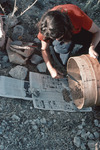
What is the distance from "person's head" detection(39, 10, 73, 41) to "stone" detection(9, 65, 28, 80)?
0.59 meters

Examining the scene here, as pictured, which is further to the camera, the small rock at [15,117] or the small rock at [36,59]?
the small rock at [36,59]

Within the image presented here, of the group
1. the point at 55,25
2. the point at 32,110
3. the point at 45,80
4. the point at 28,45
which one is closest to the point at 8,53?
the point at 28,45

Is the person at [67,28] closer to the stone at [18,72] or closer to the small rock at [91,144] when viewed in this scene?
the stone at [18,72]

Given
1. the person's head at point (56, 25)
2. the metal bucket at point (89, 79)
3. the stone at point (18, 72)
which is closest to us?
the person's head at point (56, 25)

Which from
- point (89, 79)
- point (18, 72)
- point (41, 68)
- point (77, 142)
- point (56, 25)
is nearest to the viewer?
point (56, 25)

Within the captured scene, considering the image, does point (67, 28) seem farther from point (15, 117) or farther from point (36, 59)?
point (15, 117)

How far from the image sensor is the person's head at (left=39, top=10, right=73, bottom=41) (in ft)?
4.29

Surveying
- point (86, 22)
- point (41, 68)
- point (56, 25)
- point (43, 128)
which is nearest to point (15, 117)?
point (43, 128)

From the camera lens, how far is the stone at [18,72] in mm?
1860

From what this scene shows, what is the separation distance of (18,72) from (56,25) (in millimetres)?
733

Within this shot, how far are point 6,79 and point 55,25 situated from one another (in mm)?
756

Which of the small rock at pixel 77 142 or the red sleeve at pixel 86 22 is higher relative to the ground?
the red sleeve at pixel 86 22

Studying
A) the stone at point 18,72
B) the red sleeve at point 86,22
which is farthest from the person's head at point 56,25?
the stone at point 18,72

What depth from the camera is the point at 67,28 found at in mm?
1388
